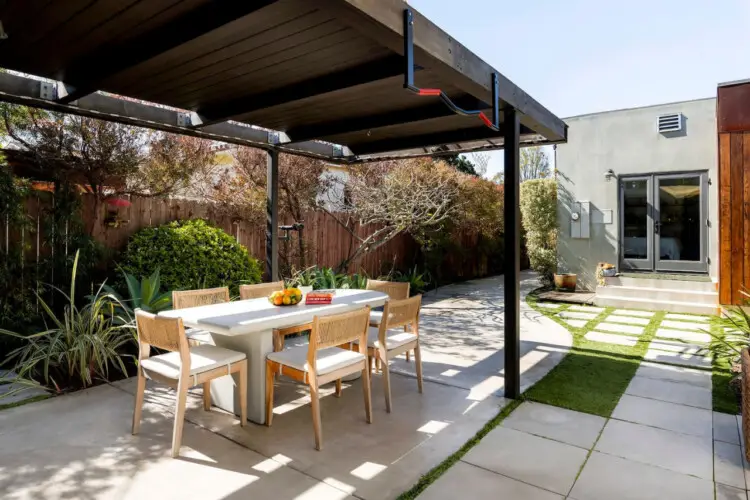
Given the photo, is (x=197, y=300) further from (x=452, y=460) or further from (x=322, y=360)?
(x=452, y=460)

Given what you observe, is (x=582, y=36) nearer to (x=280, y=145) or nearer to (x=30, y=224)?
(x=280, y=145)

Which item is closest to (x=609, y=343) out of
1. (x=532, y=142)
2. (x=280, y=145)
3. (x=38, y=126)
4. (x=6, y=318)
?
(x=532, y=142)

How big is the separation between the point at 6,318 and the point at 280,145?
129 inches

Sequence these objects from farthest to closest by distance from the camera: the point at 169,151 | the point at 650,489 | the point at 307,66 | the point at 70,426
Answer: the point at 169,151
the point at 307,66
the point at 70,426
the point at 650,489

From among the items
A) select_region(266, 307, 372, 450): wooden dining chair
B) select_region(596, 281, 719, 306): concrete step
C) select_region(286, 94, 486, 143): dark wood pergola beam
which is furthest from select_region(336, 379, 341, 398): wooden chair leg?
select_region(596, 281, 719, 306): concrete step

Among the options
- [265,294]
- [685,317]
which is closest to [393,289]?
[265,294]

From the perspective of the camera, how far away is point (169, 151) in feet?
23.1

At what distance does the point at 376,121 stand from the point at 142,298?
2.98 meters

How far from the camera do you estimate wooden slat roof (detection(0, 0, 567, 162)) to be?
2.49m

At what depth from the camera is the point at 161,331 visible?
286cm

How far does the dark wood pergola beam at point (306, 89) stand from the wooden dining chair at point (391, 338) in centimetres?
172

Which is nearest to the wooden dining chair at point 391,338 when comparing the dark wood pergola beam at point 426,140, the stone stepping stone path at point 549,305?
the dark wood pergola beam at point 426,140

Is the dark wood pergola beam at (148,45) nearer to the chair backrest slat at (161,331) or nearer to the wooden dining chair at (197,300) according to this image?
the chair backrest slat at (161,331)

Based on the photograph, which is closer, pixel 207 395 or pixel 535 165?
pixel 207 395
